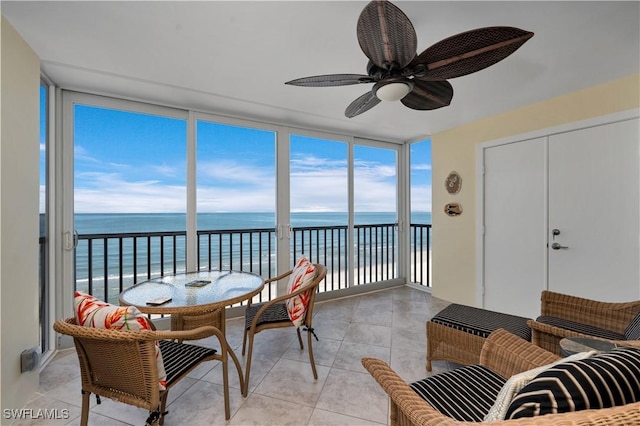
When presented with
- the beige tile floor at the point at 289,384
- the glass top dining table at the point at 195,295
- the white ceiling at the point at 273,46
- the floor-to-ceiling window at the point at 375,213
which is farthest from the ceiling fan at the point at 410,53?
the floor-to-ceiling window at the point at 375,213

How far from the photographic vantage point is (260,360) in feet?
7.62

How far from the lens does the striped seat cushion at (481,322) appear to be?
6.19ft

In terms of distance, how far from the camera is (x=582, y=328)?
1.82 metres

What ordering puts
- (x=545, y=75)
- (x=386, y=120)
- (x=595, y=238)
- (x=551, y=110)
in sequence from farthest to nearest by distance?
1. (x=386, y=120)
2. (x=551, y=110)
3. (x=595, y=238)
4. (x=545, y=75)

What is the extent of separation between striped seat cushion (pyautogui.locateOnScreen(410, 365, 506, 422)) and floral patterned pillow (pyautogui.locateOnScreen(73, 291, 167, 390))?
125cm

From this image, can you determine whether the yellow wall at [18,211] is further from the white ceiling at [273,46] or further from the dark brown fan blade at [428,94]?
the dark brown fan blade at [428,94]

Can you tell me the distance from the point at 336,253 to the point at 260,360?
2.21 meters

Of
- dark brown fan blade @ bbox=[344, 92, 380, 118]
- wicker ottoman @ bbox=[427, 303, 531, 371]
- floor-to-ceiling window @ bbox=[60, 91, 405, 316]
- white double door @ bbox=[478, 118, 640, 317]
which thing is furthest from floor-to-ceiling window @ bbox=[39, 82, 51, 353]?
white double door @ bbox=[478, 118, 640, 317]

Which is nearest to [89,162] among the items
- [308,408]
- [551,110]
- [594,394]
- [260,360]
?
[260,360]

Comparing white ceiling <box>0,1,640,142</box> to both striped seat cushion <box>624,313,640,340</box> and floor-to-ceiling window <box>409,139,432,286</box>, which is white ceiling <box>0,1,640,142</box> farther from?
striped seat cushion <box>624,313,640,340</box>

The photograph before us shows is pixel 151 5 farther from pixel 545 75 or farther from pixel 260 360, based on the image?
pixel 545 75

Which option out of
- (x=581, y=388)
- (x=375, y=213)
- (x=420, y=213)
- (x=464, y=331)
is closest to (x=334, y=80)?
(x=581, y=388)

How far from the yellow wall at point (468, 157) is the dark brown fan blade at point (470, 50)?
6.30 ft

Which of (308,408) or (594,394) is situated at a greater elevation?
(594,394)
